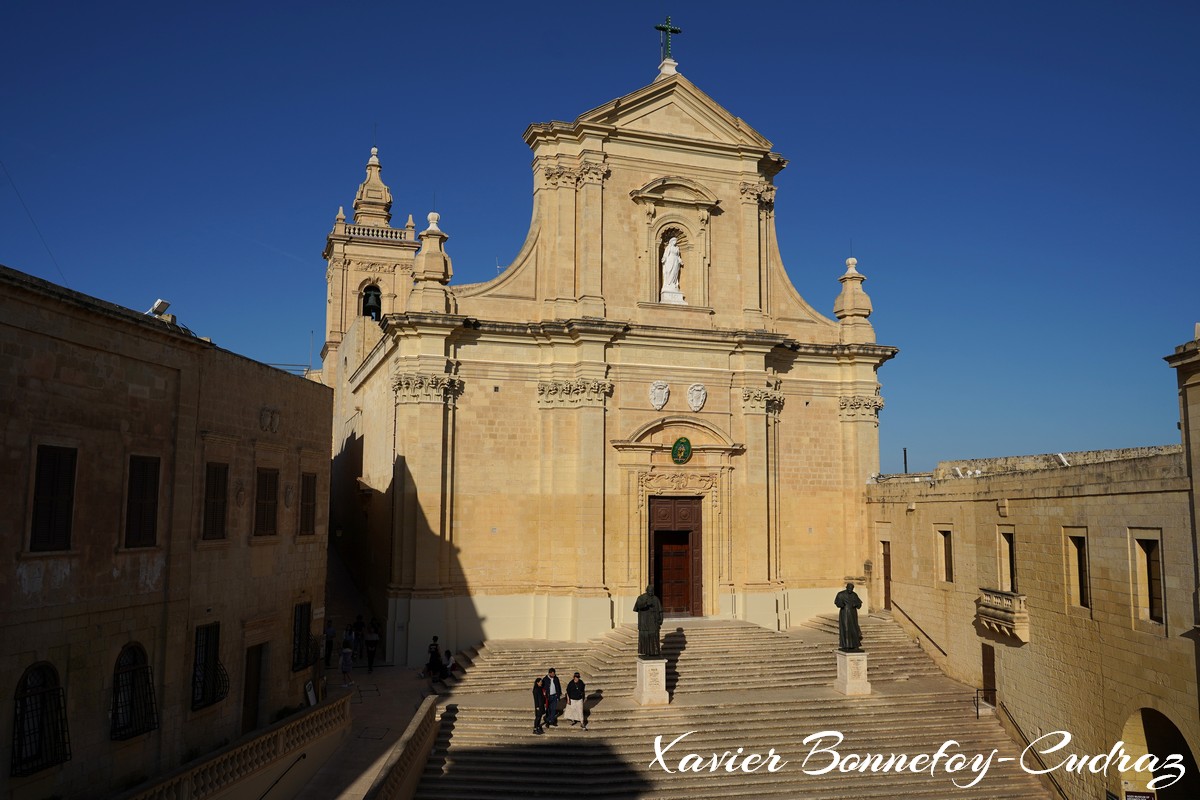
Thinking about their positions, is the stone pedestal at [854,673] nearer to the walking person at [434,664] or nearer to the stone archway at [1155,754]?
the stone archway at [1155,754]

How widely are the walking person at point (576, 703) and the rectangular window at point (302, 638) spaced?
5560 millimetres

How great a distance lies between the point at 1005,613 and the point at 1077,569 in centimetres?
262

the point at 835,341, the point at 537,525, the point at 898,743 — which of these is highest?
the point at 835,341

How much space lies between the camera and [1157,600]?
1648 centimetres

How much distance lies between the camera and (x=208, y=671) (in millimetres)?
15250

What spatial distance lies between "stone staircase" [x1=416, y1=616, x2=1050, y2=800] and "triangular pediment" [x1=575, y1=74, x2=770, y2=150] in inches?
600

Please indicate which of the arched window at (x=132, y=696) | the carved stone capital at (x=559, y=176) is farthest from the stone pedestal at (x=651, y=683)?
the carved stone capital at (x=559, y=176)

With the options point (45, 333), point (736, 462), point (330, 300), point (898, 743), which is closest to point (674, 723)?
point (898, 743)

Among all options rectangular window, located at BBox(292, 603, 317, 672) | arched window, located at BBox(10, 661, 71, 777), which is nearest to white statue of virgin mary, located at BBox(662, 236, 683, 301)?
rectangular window, located at BBox(292, 603, 317, 672)

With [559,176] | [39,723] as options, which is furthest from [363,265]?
[39,723]

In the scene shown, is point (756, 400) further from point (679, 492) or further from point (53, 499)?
point (53, 499)

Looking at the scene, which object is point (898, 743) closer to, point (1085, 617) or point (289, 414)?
point (1085, 617)

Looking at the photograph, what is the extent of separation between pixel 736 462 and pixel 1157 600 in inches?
518

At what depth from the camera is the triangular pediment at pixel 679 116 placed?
1113 inches
